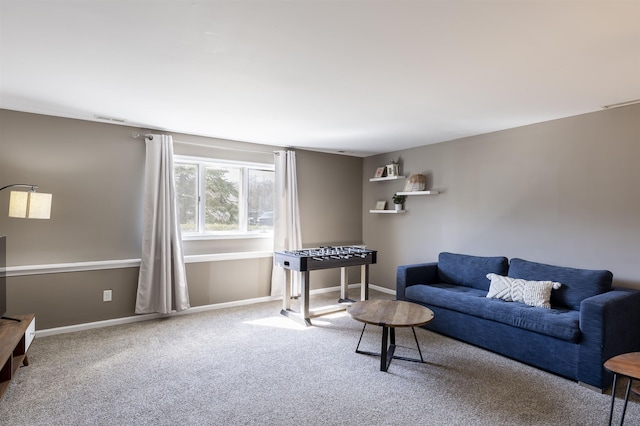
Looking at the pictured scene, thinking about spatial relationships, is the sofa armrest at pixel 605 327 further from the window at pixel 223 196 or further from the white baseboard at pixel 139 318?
the window at pixel 223 196

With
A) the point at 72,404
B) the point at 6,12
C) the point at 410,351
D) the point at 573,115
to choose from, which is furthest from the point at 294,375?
the point at 573,115

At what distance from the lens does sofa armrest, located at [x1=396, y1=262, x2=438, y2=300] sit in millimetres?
4164

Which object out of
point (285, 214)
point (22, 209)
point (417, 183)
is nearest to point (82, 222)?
point (22, 209)

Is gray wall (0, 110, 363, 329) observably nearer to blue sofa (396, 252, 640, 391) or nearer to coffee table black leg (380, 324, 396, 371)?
coffee table black leg (380, 324, 396, 371)

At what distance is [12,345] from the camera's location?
2.47 metres

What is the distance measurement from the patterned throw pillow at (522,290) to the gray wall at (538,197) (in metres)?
0.60

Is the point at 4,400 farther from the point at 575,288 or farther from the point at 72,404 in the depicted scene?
the point at 575,288

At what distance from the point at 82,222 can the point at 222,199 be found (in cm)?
164

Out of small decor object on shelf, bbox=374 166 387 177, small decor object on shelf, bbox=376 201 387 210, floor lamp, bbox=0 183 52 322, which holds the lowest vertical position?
floor lamp, bbox=0 183 52 322

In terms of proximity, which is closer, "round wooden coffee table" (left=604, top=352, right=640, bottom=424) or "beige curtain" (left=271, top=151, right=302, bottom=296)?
"round wooden coffee table" (left=604, top=352, right=640, bottom=424)

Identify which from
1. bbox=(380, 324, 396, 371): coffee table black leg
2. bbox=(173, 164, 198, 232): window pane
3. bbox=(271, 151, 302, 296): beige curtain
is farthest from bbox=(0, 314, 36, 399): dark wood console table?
bbox=(271, 151, 302, 296): beige curtain

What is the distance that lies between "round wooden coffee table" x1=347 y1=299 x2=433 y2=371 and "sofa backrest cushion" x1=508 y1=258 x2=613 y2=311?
1.26 metres

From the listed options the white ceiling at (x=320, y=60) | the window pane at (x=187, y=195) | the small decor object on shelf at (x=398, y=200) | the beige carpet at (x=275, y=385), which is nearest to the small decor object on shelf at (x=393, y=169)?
the small decor object on shelf at (x=398, y=200)

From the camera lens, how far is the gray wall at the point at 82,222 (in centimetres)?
349
